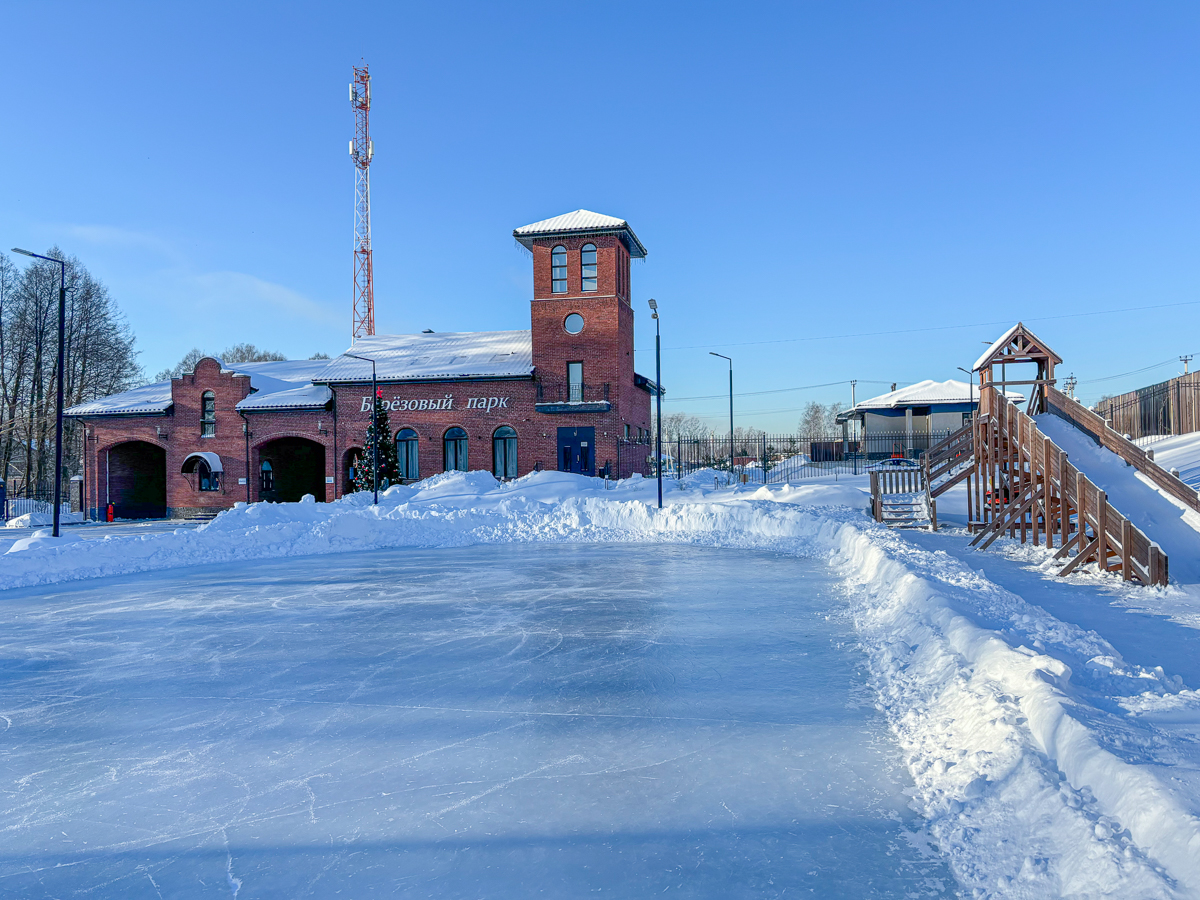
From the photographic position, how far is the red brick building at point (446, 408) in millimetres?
37656

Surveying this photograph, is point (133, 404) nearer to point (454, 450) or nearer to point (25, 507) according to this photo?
point (25, 507)

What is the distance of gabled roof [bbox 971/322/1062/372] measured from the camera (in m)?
19.0

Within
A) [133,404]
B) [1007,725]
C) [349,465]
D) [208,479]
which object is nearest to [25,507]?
[133,404]

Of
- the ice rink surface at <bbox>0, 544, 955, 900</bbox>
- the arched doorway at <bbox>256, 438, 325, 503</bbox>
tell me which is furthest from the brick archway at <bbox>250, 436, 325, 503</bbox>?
the ice rink surface at <bbox>0, 544, 955, 900</bbox>

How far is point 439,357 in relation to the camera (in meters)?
41.2

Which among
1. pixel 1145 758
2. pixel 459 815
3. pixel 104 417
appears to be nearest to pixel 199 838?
pixel 459 815

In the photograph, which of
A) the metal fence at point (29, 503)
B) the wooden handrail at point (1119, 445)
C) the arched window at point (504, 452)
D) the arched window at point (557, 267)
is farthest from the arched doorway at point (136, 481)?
the wooden handrail at point (1119, 445)

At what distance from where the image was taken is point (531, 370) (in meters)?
37.8

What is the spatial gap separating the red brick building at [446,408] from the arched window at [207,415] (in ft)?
0.25

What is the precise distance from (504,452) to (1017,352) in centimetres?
2479

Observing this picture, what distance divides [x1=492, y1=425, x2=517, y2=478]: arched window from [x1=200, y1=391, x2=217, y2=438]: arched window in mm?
15413

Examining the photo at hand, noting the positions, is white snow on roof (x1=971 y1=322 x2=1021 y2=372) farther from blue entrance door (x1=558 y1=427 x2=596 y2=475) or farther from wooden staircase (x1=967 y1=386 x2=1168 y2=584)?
blue entrance door (x1=558 y1=427 x2=596 y2=475)

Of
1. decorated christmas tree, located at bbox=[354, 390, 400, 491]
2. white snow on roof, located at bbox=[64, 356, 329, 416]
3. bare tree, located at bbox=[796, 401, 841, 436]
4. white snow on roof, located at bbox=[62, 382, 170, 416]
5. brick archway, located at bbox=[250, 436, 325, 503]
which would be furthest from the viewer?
bare tree, located at bbox=[796, 401, 841, 436]

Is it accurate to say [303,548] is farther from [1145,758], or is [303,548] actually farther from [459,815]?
[1145,758]
